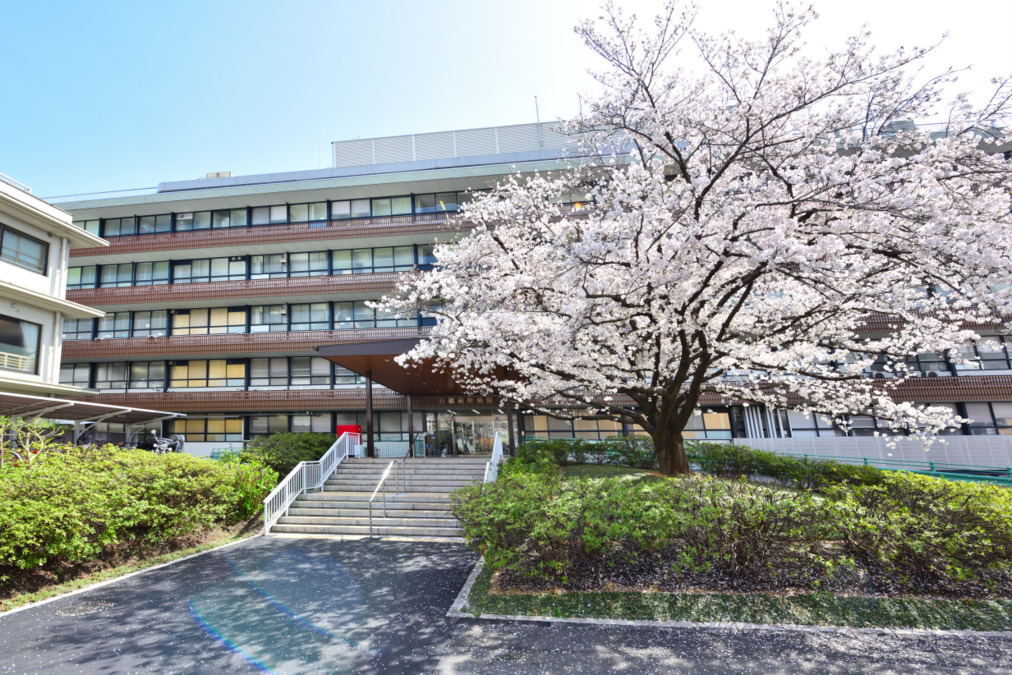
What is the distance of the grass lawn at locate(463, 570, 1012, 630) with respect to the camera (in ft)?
17.7

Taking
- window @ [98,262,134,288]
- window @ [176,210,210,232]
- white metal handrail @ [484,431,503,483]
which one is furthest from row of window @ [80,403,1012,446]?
window @ [176,210,210,232]

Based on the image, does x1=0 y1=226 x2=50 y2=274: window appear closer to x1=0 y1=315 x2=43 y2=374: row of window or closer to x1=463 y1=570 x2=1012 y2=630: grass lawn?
x1=0 y1=315 x2=43 y2=374: row of window

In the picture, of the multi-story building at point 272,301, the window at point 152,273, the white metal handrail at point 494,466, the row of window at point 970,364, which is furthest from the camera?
the window at point 152,273

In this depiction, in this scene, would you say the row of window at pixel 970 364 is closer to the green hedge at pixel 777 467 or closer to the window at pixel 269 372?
the green hedge at pixel 777 467

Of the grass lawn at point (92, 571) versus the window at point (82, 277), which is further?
the window at point (82, 277)

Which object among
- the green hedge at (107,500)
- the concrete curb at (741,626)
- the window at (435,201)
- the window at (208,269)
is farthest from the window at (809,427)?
the window at (208,269)

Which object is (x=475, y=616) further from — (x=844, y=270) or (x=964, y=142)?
(x=964, y=142)

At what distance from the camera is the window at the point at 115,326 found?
28.5 metres

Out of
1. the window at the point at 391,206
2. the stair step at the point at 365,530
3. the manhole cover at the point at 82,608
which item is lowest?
the stair step at the point at 365,530

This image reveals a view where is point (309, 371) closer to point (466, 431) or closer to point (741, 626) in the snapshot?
point (466, 431)

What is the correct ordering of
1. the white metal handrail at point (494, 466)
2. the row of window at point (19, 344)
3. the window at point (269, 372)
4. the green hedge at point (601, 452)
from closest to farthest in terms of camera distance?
the white metal handrail at point (494, 466), the green hedge at point (601, 452), the row of window at point (19, 344), the window at point (269, 372)

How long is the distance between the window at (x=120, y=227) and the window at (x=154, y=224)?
1.09 ft

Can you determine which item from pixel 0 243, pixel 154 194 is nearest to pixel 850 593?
pixel 0 243

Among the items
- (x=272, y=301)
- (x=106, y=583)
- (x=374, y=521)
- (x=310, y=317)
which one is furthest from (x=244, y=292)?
(x=106, y=583)
